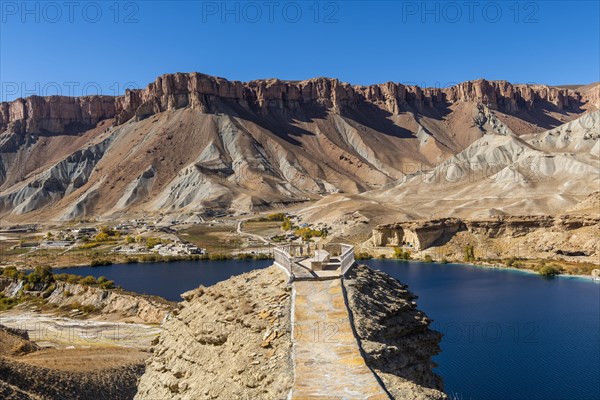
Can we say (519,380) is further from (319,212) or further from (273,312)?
(319,212)

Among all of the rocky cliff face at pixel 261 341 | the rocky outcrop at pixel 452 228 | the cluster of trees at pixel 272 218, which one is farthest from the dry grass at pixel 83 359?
the cluster of trees at pixel 272 218

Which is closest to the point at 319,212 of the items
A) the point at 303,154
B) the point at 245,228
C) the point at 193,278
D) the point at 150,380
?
the point at 245,228

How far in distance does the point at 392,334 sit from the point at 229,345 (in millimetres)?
3751

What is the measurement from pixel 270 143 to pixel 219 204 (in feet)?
162

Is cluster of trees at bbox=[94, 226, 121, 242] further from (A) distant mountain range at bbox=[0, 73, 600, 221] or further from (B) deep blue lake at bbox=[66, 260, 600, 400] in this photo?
(B) deep blue lake at bbox=[66, 260, 600, 400]

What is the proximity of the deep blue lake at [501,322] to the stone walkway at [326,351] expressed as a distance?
13.0 m

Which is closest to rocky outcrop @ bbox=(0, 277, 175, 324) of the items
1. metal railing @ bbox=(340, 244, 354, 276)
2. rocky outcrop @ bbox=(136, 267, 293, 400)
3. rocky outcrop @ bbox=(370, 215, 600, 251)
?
rocky outcrop @ bbox=(136, 267, 293, 400)

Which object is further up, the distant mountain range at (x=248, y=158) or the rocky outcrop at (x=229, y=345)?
the distant mountain range at (x=248, y=158)

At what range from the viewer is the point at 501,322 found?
33.7m

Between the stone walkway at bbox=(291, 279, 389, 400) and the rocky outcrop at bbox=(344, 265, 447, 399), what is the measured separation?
29 cm

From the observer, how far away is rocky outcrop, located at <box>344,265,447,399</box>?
29.9 ft

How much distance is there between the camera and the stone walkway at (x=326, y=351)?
8.20 meters

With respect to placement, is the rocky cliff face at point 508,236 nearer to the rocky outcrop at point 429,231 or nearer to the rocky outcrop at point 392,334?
the rocky outcrop at point 429,231

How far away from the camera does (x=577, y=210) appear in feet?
209
